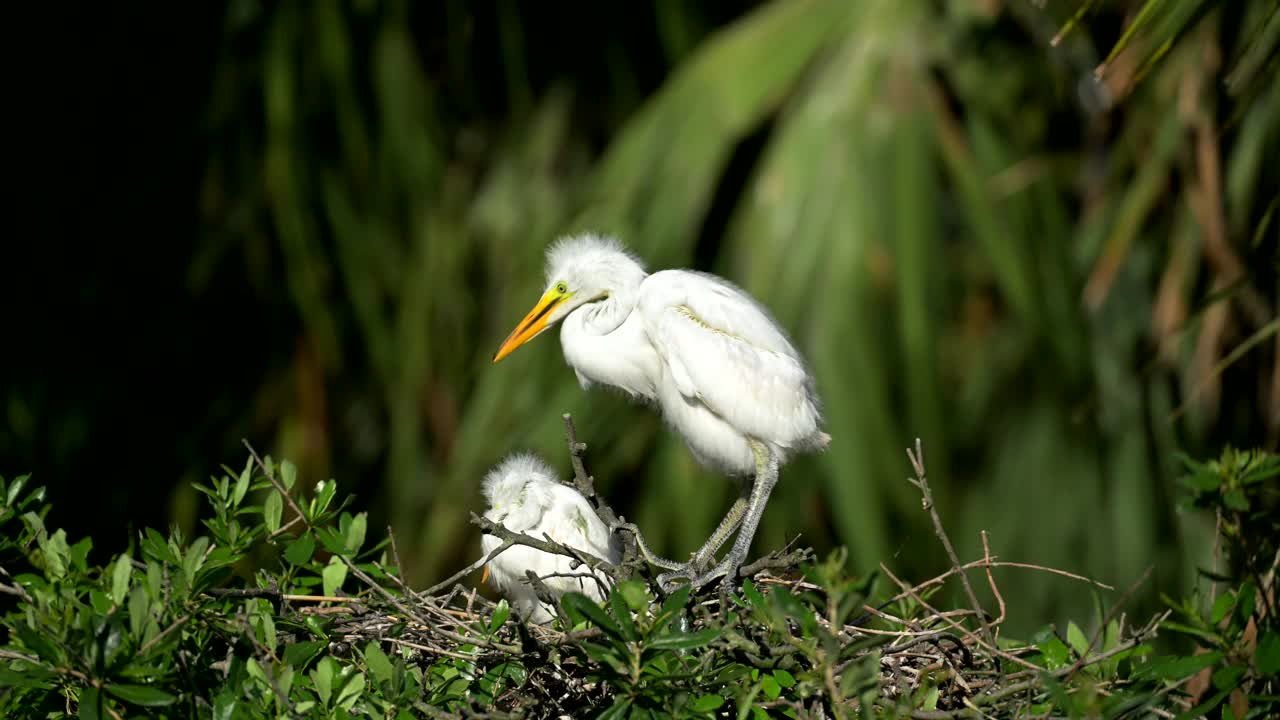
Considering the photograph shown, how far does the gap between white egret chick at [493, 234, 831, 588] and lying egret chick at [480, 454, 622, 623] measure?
0.41ft

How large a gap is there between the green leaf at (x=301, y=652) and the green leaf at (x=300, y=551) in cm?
15

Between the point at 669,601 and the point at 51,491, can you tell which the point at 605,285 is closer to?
the point at 669,601

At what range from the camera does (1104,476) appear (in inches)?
137

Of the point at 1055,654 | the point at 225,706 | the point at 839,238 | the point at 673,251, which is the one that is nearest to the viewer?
the point at 225,706

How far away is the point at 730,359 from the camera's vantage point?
194 centimetres

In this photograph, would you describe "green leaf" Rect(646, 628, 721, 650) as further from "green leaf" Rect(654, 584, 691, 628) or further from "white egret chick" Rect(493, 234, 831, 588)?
"white egret chick" Rect(493, 234, 831, 588)

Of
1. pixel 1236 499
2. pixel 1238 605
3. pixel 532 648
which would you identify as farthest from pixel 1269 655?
pixel 532 648

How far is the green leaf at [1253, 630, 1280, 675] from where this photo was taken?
1176 mm

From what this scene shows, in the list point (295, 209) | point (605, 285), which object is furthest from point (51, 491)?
point (605, 285)

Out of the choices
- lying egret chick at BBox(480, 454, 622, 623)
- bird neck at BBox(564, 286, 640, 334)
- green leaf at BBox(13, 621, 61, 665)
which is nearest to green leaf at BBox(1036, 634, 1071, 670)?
lying egret chick at BBox(480, 454, 622, 623)

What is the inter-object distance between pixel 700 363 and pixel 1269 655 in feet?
2.99

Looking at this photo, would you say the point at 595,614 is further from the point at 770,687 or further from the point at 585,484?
the point at 585,484

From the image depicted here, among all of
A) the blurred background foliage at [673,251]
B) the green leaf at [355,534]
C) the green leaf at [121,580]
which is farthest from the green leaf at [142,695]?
the blurred background foliage at [673,251]

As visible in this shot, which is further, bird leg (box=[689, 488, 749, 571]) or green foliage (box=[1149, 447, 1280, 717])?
bird leg (box=[689, 488, 749, 571])
